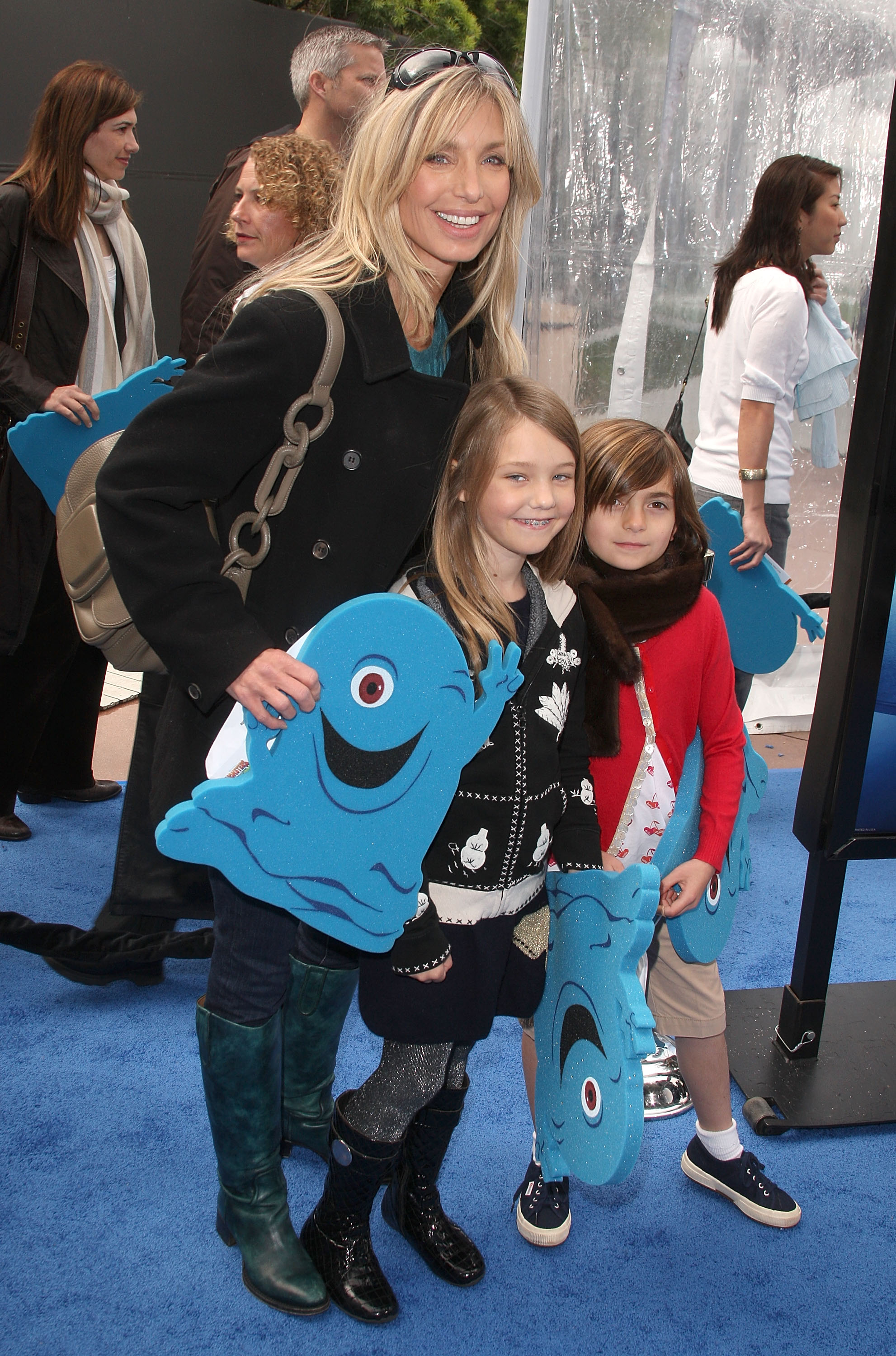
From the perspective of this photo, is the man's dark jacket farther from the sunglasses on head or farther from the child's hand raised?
the child's hand raised

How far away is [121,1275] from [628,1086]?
81 centimetres

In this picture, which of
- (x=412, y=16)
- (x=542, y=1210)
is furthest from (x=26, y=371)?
(x=412, y=16)

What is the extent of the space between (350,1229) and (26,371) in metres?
1.77

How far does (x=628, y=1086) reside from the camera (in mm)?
1175

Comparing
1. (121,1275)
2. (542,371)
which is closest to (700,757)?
(121,1275)

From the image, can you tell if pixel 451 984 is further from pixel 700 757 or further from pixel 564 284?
pixel 564 284

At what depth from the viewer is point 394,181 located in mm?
1226

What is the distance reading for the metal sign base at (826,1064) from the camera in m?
1.88

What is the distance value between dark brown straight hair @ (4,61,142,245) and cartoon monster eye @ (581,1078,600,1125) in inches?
80.0

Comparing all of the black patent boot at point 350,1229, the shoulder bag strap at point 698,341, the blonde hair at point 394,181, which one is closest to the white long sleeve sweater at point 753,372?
the shoulder bag strap at point 698,341

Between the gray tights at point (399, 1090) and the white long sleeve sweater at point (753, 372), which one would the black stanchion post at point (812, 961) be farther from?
the white long sleeve sweater at point (753, 372)

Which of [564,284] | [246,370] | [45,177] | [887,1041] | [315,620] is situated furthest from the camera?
[564,284]

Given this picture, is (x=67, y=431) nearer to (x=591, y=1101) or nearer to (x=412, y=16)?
(x=591, y=1101)

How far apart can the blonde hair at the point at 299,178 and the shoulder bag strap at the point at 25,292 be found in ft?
2.66
